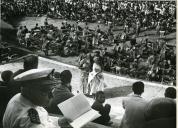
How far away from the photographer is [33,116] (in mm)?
1953

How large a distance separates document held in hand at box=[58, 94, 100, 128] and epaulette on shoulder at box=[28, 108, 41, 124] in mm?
322

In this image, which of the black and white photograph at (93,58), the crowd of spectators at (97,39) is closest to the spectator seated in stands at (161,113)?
the black and white photograph at (93,58)

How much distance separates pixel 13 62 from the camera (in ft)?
24.6

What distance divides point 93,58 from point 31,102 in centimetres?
464

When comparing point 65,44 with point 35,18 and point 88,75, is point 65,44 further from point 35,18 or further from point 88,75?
point 88,75

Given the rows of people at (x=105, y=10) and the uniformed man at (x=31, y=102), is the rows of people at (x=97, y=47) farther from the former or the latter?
the uniformed man at (x=31, y=102)

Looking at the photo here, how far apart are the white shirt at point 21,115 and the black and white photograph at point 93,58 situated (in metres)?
0.25

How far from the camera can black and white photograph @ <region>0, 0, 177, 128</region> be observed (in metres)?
2.84

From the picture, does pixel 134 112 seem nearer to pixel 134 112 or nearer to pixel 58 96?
pixel 134 112

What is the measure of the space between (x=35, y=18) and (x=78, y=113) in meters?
6.09

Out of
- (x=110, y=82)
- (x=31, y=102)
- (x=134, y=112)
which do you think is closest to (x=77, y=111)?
(x=31, y=102)

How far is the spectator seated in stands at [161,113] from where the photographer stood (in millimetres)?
2311

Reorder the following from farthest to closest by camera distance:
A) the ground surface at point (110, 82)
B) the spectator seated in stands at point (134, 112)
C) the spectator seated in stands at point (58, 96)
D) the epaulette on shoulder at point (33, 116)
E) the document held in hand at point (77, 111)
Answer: the ground surface at point (110, 82) → the spectator seated in stands at point (58, 96) → the spectator seated in stands at point (134, 112) → the document held in hand at point (77, 111) → the epaulette on shoulder at point (33, 116)

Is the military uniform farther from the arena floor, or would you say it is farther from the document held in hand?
the arena floor
